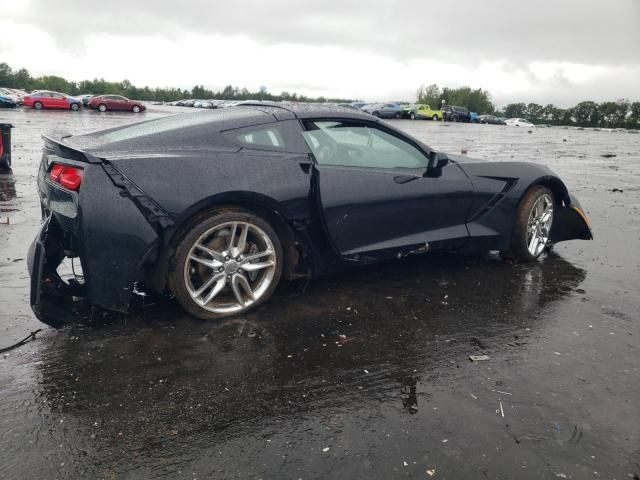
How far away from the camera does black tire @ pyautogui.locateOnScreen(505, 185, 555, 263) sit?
486 centimetres

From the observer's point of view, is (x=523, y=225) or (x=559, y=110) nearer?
(x=523, y=225)

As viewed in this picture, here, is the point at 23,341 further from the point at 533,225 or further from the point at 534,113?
the point at 534,113

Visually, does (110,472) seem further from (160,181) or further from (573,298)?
(573,298)

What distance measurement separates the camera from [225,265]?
3.48 m

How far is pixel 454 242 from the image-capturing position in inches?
176

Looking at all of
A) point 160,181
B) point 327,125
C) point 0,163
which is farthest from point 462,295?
point 0,163

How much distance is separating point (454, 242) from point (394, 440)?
2.45m

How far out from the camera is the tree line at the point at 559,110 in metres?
105

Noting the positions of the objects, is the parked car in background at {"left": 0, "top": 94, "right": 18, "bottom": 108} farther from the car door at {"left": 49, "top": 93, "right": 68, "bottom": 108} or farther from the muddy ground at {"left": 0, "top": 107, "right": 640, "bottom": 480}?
the muddy ground at {"left": 0, "top": 107, "right": 640, "bottom": 480}

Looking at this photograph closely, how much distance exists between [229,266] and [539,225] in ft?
10.3

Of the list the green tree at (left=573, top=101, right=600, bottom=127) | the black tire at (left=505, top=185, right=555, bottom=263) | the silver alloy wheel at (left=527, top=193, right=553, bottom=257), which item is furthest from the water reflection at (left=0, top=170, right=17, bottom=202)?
the green tree at (left=573, top=101, right=600, bottom=127)

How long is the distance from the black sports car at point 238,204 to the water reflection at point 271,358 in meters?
0.25

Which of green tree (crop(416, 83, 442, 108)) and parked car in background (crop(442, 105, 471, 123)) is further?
green tree (crop(416, 83, 442, 108))

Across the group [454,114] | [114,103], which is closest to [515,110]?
[454,114]
